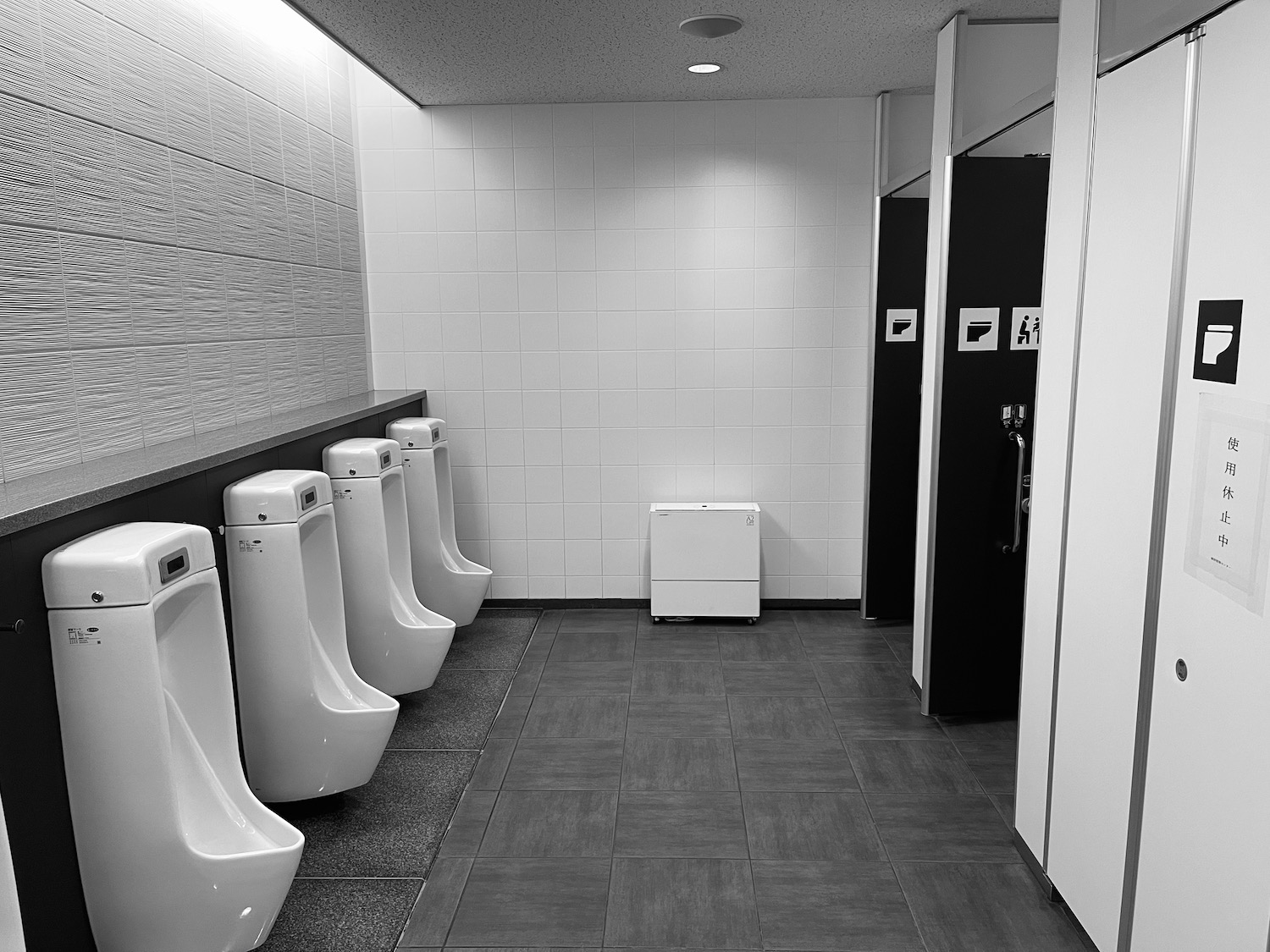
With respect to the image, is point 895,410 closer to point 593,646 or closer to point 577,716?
point 593,646

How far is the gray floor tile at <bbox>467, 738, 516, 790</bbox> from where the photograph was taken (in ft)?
9.71

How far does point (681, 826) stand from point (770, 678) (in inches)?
49.2

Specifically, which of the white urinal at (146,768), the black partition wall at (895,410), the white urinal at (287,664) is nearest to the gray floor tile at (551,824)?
the white urinal at (287,664)

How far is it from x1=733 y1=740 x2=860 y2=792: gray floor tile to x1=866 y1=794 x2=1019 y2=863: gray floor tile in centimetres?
16

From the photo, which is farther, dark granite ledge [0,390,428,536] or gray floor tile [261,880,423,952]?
gray floor tile [261,880,423,952]

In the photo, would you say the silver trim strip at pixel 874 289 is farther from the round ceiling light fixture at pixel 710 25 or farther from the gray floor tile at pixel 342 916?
the gray floor tile at pixel 342 916

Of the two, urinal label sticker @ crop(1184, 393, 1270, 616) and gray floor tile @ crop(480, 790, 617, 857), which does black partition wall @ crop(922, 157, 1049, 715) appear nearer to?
gray floor tile @ crop(480, 790, 617, 857)

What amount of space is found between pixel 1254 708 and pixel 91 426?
2600 millimetres

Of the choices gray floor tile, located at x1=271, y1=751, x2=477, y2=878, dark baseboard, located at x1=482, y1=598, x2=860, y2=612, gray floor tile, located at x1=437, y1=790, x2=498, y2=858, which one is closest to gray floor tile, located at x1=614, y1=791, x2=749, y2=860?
gray floor tile, located at x1=437, y1=790, x2=498, y2=858

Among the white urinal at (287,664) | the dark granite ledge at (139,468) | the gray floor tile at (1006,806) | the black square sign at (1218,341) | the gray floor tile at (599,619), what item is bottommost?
the gray floor tile at (599,619)

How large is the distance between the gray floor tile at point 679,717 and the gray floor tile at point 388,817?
0.68 meters

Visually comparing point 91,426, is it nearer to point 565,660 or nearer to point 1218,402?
point 565,660

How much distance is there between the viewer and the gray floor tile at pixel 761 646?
13.4 feet

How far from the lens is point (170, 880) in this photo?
181 centimetres
